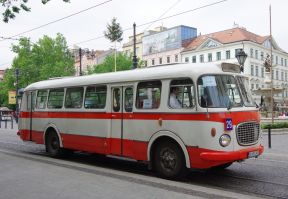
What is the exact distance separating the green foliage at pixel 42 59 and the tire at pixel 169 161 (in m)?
62.5

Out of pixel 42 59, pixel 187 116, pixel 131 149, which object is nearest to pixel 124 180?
pixel 131 149

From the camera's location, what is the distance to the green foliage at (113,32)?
78500mm

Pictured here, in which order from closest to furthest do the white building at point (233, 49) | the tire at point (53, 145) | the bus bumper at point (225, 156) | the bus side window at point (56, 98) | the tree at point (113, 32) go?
the bus bumper at point (225, 156), the bus side window at point (56, 98), the tire at point (53, 145), the tree at point (113, 32), the white building at point (233, 49)

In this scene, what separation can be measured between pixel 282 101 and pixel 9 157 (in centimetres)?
8081

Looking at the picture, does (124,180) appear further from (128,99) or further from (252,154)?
(252,154)

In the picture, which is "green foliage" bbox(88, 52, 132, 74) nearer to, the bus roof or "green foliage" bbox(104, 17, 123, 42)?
"green foliage" bbox(104, 17, 123, 42)

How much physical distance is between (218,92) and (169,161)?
1971 millimetres

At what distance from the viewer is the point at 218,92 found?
9.48 meters

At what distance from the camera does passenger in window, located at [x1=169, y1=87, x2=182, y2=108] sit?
9922mm

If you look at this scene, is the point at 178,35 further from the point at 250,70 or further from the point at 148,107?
the point at 148,107

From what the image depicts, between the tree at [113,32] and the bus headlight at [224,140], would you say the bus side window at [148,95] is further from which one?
the tree at [113,32]

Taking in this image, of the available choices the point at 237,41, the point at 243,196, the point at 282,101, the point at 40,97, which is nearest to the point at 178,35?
the point at 237,41

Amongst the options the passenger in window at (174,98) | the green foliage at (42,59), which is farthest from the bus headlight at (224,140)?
the green foliage at (42,59)

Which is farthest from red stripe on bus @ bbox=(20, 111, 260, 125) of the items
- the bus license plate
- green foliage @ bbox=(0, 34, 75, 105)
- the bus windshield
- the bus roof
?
green foliage @ bbox=(0, 34, 75, 105)
